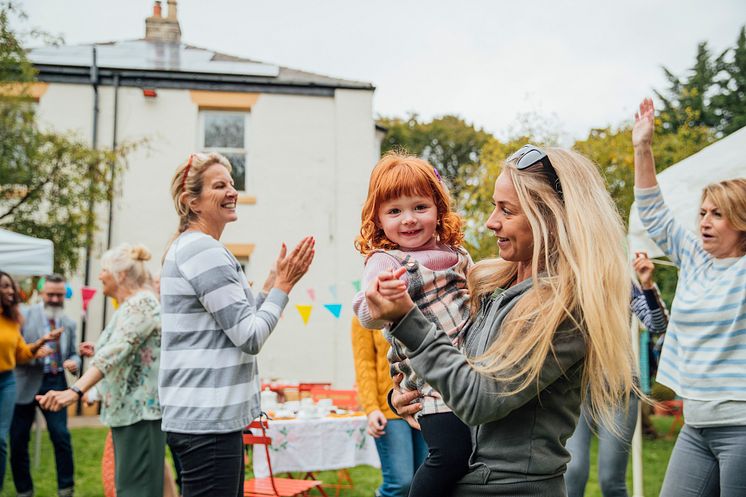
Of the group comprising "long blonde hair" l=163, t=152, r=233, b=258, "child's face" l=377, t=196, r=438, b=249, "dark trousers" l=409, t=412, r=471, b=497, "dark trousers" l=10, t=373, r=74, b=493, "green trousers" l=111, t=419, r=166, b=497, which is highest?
"long blonde hair" l=163, t=152, r=233, b=258

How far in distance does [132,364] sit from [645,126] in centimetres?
333

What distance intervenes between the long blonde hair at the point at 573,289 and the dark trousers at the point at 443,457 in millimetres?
372

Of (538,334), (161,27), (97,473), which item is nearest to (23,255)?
(97,473)

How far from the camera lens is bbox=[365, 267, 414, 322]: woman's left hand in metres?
1.75

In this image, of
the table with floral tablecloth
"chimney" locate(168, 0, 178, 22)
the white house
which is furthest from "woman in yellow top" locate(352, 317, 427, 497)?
"chimney" locate(168, 0, 178, 22)

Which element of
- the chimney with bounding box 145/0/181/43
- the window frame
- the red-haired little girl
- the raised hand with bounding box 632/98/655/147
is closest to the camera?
the red-haired little girl

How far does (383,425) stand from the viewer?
4355 millimetres

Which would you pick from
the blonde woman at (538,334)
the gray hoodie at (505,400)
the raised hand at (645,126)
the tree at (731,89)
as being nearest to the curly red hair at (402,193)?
the blonde woman at (538,334)

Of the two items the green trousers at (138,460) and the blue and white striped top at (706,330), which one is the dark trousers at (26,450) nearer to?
the green trousers at (138,460)

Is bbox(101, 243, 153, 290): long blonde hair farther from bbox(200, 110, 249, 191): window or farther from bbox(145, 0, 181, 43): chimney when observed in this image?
bbox(145, 0, 181, 43): chimney

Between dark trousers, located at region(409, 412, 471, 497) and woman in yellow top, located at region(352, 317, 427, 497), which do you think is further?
woman in yellow top, located at region(352, 317, 427, 497)

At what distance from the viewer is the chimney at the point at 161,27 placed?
15562 mm

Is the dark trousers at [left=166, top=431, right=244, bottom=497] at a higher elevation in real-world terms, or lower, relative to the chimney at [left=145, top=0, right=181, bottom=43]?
lower

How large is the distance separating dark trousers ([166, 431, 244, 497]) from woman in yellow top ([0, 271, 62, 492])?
417 cm
